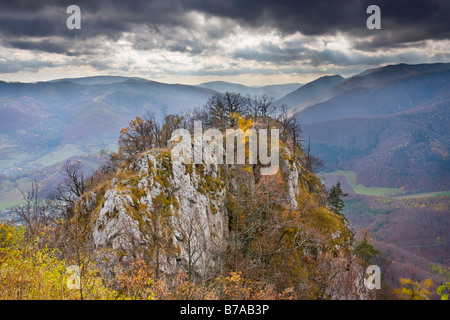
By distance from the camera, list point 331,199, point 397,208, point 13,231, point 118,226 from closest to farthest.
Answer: point 13,231 < point 118,226 < point 331,199 < point 397,208

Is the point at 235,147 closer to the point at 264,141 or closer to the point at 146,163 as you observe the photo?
the point at 264,141

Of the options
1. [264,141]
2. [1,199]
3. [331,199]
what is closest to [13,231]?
[264,141]

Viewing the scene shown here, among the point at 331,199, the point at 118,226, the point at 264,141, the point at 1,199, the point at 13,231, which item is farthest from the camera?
the point at 1,199

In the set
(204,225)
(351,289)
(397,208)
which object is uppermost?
(204,225)

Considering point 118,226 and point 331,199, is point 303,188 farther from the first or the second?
point 118,226
